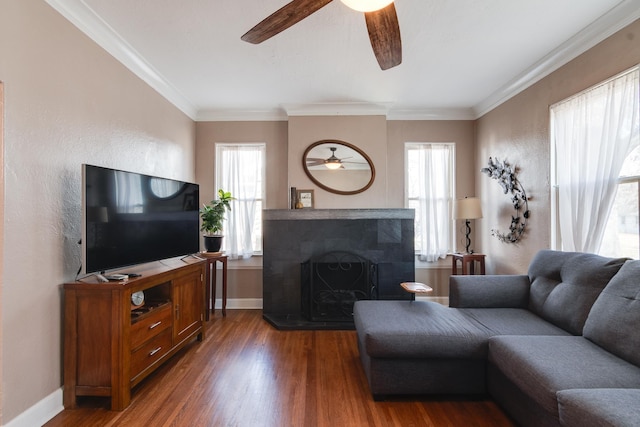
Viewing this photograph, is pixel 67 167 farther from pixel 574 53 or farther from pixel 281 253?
pixel 574 53

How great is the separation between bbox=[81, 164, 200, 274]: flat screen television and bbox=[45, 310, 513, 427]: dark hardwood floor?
937 mm

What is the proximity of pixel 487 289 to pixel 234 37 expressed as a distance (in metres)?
2.97

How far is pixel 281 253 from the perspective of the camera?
3801 millimetres

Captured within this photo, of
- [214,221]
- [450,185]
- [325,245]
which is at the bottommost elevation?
[325,245]

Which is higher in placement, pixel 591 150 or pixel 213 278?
pixel 591 150

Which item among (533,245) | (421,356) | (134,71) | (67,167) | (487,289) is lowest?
(421,356)

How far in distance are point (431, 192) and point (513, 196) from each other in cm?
105

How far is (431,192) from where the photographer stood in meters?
4.21

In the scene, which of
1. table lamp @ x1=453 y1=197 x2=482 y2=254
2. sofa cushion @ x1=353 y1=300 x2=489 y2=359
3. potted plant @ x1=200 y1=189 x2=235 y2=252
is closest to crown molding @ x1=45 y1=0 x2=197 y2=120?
potted plant @ x1=200 y1=189 x2=235 y2=252

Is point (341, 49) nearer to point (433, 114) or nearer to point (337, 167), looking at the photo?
point (337, 167)

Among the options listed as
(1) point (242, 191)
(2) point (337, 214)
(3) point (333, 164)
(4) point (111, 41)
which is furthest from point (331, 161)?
(4) point (111, 41)

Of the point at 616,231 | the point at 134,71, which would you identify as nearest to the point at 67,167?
the point at 134,71

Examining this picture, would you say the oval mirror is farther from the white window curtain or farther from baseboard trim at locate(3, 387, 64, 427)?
baseboard trim at locate(3, 387, 64, 427)

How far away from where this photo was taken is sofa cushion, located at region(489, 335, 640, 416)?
1392 millimetres
